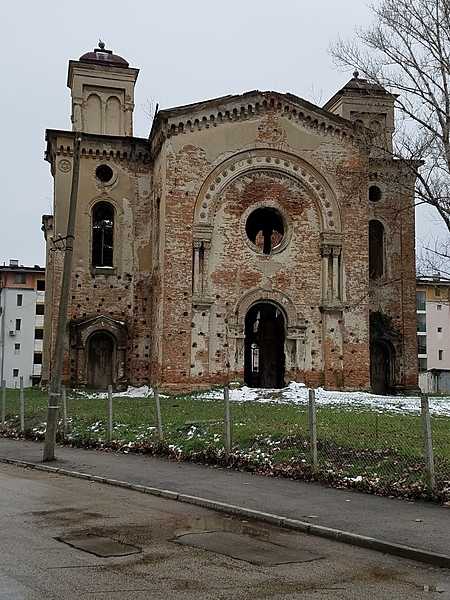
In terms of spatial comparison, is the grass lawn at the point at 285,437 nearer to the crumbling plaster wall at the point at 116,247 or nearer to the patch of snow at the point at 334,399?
the patch of snow at the point at 334,399

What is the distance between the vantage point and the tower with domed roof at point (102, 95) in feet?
127

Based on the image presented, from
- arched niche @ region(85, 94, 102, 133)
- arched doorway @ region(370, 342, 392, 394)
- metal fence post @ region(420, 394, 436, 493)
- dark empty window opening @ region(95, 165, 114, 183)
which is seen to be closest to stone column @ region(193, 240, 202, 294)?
dark empty window opening @ region(95, 165, 114, 183)

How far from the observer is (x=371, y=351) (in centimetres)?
3594

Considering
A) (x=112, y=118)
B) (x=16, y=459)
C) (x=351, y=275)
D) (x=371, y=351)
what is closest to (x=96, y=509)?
(x=16, y=459)

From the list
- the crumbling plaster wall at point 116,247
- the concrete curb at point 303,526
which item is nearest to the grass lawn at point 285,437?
the concrete curb at point 303,526

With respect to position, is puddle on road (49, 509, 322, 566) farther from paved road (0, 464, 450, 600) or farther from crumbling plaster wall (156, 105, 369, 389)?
crumbling plaster wall (156, 105, 369, 389)

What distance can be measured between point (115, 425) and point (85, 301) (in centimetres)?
1454

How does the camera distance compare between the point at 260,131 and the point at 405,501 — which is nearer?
the point at 405,501

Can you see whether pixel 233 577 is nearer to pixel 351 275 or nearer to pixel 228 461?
pixel 228 461

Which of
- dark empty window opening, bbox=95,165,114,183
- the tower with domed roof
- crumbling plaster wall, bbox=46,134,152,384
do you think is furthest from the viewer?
the tower with domed roof

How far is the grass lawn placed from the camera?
1254 centimetres

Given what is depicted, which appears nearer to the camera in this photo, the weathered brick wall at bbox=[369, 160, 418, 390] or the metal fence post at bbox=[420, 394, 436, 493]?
the metal fence post at bbox=[420, 394, 436, 493]

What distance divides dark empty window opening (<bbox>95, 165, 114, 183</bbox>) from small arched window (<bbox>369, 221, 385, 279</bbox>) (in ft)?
39.1

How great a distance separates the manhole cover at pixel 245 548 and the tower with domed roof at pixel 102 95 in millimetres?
31694
